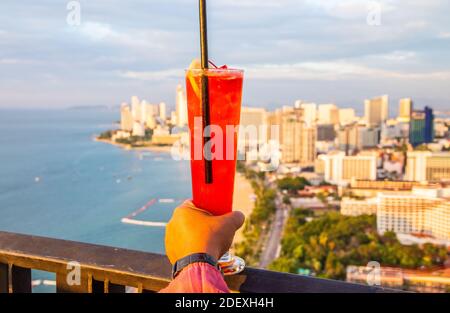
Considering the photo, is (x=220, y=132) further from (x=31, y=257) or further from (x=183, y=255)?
(x=31, y=257)

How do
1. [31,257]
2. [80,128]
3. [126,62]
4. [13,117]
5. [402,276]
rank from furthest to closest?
[80,128] < [13,117] < [126,62] < [402,276] < [31,257]

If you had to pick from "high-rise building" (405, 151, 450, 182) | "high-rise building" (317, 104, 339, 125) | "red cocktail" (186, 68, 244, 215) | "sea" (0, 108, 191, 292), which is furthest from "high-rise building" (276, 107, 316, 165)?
"red cocktail" (186, 68, 244, 215)

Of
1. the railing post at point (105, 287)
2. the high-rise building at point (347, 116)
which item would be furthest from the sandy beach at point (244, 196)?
the railing post at point (105, 287)

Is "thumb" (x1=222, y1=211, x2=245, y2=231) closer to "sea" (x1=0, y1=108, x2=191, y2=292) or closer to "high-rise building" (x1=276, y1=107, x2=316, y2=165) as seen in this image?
"sea" (x1=0, y1=108, x2=191, y2=292)

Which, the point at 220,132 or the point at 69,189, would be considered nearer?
the point at 220,132

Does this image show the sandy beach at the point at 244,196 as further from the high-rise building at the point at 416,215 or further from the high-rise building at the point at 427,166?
the high-rise building at the point at 427,166

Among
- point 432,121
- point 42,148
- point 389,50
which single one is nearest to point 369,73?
point 389,50

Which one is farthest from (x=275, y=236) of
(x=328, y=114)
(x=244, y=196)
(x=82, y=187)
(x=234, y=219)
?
(x=234, y=219)
